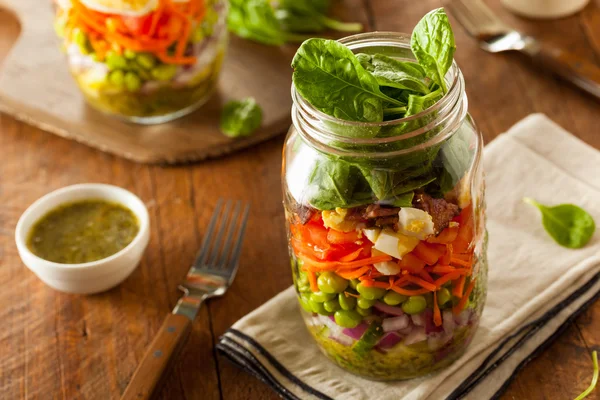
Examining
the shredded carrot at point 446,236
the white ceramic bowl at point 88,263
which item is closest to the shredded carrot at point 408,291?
the shredded carrot at point 446,236

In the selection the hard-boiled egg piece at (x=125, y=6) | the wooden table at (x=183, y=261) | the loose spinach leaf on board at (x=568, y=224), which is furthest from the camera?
the hard-boiled egg piece at (x=125, y=6)

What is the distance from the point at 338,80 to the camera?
1290mm

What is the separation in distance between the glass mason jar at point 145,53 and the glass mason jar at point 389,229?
0.76 meters

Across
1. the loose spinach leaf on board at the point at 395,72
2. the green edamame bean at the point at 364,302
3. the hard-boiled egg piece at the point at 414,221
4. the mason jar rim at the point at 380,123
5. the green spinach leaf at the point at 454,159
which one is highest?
the loose spinach leaf on board at the point at 395,72

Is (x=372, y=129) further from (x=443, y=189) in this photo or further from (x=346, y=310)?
(x=346, y=310)

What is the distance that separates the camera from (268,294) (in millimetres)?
1900

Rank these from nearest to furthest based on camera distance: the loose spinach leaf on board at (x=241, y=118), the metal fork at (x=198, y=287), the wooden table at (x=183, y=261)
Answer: the metal fork at (x=198, y=287), the wooden table at (x=183, y=261), the loose spinach leaf on board at (x=241, y=118)

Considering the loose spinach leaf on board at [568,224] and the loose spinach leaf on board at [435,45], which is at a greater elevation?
the loose spinach leaf on board at [435,45]

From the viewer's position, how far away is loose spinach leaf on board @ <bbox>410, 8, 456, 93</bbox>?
1.28 meters

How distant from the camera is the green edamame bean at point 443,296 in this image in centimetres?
146

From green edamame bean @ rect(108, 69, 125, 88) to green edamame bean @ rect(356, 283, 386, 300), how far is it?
1.11m

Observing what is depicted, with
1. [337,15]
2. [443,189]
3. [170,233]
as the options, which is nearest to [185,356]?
[170,233]

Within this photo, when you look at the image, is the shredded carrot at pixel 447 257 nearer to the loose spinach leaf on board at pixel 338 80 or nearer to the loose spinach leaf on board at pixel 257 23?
the loose spinach leaf on board at pixel 338 80

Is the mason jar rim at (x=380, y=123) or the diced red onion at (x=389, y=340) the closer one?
the mason jar rim at (x=380, y=123)
